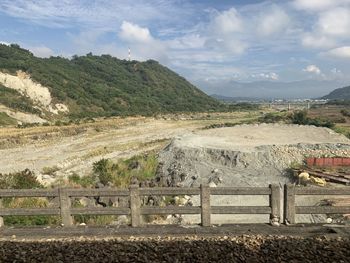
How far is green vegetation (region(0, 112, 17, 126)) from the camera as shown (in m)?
65.2

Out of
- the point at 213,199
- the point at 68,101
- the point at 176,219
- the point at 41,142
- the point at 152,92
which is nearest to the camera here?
the point at 176,219

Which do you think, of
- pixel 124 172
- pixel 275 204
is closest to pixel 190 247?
pixel 275 204

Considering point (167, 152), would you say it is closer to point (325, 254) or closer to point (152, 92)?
point (325, 254)

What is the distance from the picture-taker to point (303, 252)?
9312mm

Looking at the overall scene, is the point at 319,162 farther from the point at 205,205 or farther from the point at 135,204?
the point at 135,204

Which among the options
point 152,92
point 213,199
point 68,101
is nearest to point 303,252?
point 213,199

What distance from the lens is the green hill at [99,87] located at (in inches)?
3686

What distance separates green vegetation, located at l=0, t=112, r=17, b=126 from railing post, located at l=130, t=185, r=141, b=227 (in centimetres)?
5841

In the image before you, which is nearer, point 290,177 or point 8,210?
point 8,210

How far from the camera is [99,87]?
12356 centimetres

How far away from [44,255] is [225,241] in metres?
4.07

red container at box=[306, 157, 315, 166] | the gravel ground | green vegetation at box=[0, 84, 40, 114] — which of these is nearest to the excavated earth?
red container at box=[306, 157, 315, 166]

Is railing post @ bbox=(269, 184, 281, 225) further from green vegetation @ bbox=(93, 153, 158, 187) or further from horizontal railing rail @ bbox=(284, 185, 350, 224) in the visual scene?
green vegetation @ bbox=(93, 153, 158, 187)

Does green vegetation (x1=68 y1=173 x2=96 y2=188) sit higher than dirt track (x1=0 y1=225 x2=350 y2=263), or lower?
lower
